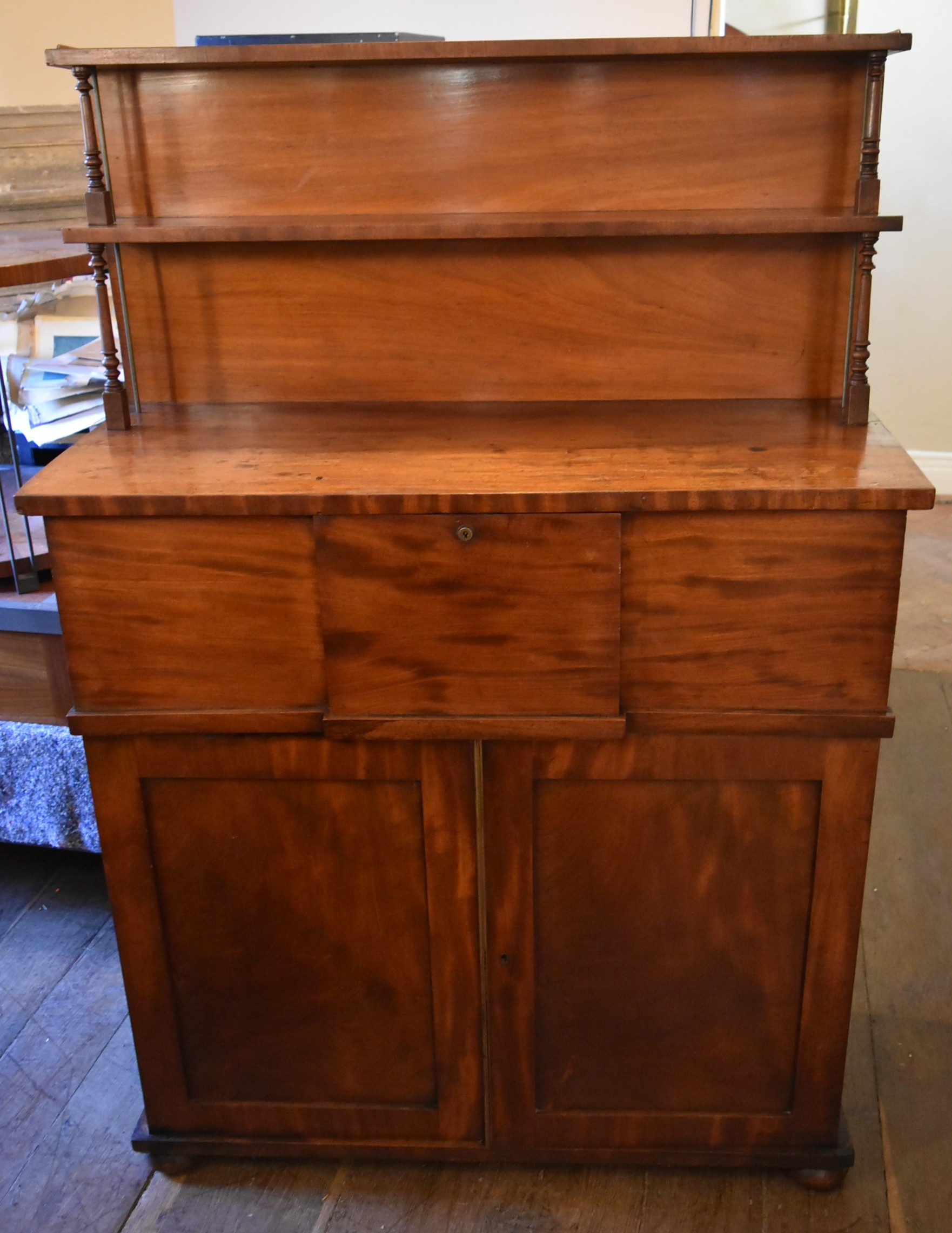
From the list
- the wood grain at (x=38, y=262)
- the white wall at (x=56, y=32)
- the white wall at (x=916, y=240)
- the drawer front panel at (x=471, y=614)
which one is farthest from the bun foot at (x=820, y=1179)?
the white wall at (x=916, y=240)

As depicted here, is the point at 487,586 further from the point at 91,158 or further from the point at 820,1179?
the point at 820,1179

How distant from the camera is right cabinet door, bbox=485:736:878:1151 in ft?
4.75

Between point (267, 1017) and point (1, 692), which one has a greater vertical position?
point (1, 692)

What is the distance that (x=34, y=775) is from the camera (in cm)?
221

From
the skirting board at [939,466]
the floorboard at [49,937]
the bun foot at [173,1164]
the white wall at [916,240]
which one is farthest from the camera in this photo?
the skirting board at [939,466]

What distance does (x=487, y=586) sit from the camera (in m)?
1.35

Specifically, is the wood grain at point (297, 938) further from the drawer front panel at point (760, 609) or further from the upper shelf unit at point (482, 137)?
the upper shelf unit at point (482, 137)

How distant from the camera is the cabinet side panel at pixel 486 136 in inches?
63.4

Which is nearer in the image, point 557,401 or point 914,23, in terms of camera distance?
point 557,401

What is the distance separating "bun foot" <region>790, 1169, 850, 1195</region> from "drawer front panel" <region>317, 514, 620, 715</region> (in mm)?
756

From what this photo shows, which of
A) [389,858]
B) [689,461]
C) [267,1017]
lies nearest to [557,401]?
[689,461]

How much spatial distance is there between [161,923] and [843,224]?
1257 mm

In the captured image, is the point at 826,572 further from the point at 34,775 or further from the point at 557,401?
the point at 34,775

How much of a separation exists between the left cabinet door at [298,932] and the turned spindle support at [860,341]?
681 millimetres
